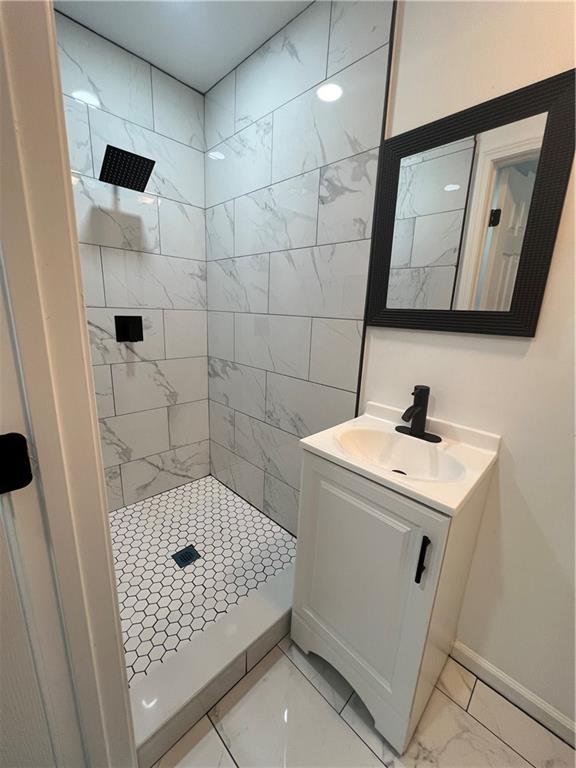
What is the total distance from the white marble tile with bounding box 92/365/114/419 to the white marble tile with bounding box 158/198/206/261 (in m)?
0.76

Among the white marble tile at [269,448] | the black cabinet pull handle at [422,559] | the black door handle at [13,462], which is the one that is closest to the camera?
the black door handle at [13,462]

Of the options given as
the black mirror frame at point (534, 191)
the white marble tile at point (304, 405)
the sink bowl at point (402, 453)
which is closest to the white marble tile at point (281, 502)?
the white marble tile at point (304, 405)

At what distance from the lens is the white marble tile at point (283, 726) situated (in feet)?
3.14

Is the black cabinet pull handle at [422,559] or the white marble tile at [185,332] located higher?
the white marble tile at [185,332]

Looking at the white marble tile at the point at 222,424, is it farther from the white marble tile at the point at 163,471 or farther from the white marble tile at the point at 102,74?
the white marble tile at the point at 102,74

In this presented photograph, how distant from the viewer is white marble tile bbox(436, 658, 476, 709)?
3.68ft

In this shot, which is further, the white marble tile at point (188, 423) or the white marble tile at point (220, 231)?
the white marble tile at point (188, 423)

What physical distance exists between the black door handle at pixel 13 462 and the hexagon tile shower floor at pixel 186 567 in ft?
3.58

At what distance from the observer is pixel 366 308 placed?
4.21 ft

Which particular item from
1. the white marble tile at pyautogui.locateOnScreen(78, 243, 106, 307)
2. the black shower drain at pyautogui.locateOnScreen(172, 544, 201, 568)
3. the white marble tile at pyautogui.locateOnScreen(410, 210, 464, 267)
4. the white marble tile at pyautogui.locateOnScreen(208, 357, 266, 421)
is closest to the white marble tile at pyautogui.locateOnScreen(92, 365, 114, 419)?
the white marble tile at pyautogui.locateOnScreen(78, 243, 106, 307)

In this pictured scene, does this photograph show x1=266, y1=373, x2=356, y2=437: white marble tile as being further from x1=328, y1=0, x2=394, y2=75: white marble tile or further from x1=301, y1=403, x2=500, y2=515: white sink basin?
x1=328, y1=0, x2=394, y2=75: white marble tile

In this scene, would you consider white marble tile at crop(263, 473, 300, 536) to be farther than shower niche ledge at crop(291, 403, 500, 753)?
Yes

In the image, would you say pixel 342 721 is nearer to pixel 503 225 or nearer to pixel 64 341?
pixel 64 341

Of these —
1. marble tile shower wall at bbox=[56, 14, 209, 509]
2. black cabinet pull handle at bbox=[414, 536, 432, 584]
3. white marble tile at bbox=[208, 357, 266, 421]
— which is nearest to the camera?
black cabinet pull handle at bbox=[414, 536, 432, 584]
